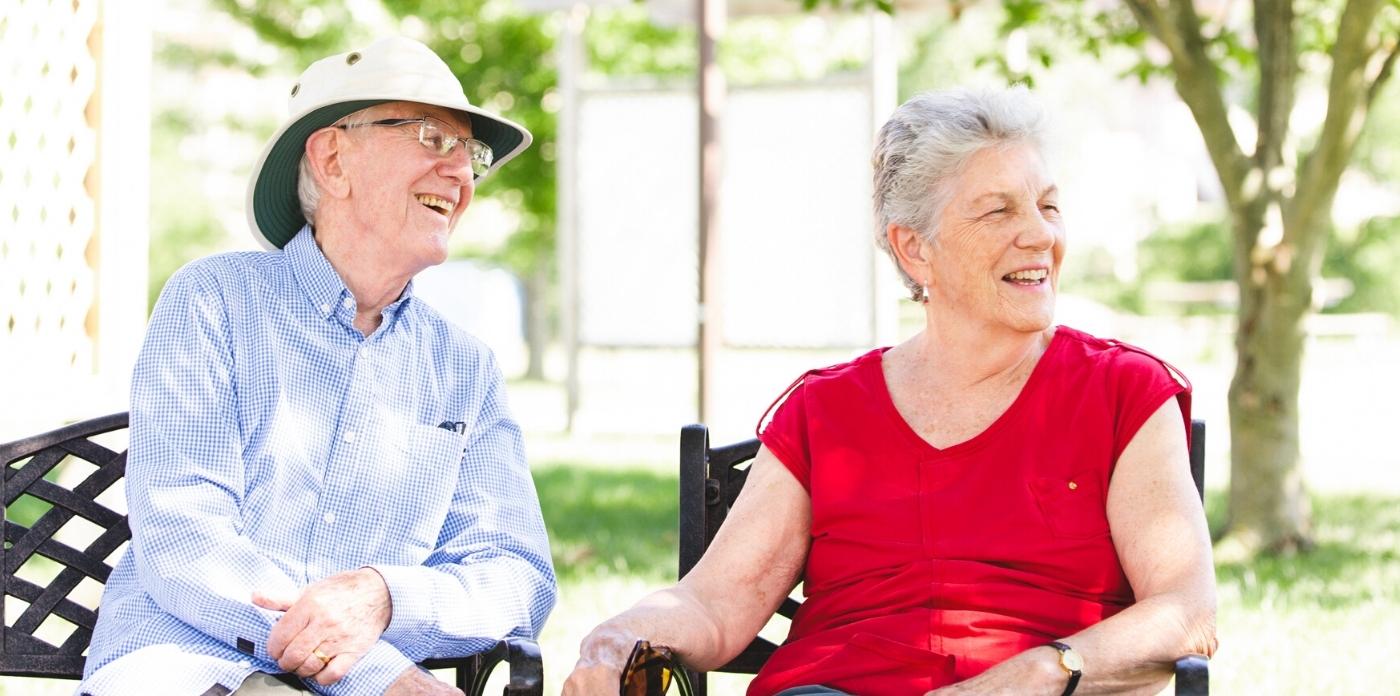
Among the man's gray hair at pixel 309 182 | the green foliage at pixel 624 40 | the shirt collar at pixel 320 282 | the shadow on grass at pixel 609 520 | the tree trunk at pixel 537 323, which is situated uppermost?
the green foliage at pixel 624 40

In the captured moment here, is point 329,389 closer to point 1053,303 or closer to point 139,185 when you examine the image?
point 1053,303

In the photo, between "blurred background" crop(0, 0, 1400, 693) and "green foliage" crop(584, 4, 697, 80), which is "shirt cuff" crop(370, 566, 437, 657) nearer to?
"blurred background" crop(0, 0, 1400, 693)

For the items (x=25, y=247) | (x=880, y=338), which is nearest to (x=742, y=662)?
(x=25, y=247)

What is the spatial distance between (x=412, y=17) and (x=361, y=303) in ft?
58.8

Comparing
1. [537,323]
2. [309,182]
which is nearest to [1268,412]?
[309,182]

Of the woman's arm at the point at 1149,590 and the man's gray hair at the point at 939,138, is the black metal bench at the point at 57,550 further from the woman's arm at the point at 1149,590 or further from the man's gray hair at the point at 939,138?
the man's gray hair at the point at 939,138

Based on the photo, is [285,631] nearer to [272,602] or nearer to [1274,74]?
[272,602]

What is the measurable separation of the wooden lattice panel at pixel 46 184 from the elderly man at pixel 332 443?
209 centimetres

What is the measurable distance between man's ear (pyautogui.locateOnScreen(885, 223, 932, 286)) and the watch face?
2.64 ft

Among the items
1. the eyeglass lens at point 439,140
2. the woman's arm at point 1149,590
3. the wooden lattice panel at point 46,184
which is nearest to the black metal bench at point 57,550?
the eyeglass lens at point 439,140

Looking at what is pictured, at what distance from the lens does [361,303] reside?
310 cm

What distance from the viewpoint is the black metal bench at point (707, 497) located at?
3125mm

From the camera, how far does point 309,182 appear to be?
3.19m

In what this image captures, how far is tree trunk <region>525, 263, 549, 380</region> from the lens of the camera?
23266 mm
